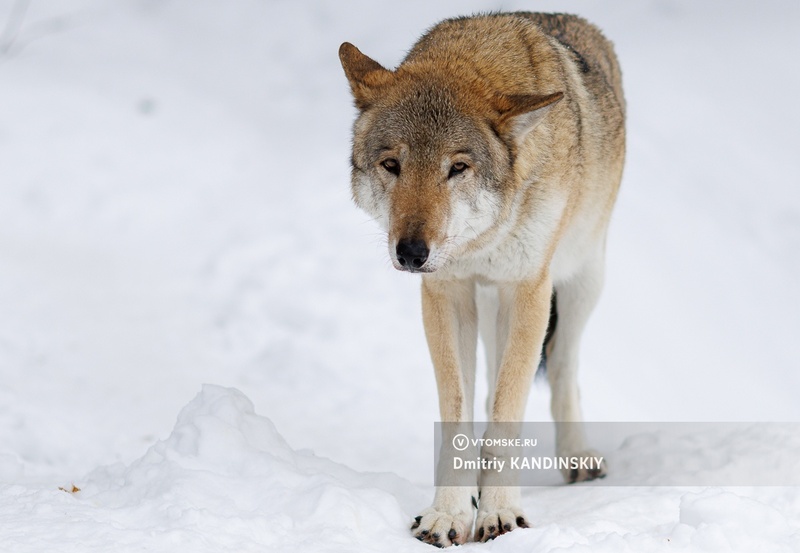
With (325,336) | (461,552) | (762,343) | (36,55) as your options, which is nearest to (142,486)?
(461,552)

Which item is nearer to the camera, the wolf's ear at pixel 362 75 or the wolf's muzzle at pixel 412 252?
the wolf's muzzle at pixel 412 252

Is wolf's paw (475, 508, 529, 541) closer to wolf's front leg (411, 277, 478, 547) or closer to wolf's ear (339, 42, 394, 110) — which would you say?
wolf's front leg (411, 277, 478, 547)

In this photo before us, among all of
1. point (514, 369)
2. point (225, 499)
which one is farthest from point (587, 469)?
point (225, 499)

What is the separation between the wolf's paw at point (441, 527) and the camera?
3.85m

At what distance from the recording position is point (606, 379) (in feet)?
24.7

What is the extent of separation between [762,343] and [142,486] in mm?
5952

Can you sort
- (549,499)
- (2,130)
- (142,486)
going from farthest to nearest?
(2,130) → (549,499) → (142,486)

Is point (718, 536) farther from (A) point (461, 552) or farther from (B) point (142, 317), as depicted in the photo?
(B) point (142, 317)

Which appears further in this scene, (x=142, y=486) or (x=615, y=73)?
(x=615, y=73)

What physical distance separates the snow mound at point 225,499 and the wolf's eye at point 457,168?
1324 mm

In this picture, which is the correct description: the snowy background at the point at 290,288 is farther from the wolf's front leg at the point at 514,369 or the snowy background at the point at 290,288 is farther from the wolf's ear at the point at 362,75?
the wolf's ear at the point at 362,75

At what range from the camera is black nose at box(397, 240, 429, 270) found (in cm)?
366

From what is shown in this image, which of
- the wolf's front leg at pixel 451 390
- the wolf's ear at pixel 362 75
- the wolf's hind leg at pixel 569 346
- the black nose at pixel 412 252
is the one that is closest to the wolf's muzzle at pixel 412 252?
the black nose at pixel 412 252

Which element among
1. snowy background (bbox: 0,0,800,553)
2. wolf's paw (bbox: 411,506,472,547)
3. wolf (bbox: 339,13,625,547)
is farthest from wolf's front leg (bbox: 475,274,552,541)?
snowy background (bbox: 0,0,800,553)
